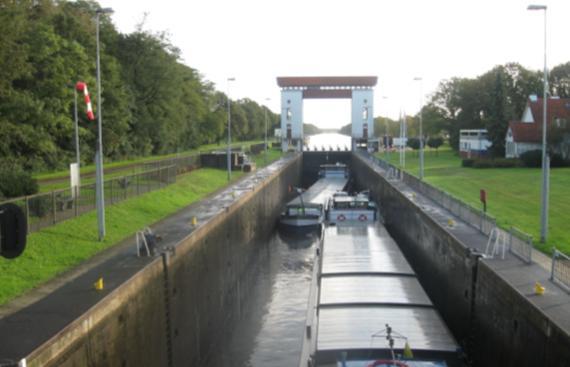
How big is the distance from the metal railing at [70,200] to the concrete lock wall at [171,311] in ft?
15.7

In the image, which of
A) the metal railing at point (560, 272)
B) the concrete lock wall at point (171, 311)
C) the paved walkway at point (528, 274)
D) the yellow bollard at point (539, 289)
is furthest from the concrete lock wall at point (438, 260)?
the concrete lock wall at point (171, 311)

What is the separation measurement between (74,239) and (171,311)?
17.0ft

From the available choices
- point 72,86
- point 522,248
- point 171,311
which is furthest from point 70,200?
point 72,86

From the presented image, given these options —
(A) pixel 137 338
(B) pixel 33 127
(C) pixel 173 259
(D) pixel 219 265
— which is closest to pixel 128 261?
(C) pixel 173 259

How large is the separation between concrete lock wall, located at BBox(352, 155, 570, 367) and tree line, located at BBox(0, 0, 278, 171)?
20069 millimetres

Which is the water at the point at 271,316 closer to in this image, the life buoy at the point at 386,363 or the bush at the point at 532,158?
the life buoy at the point at 386,363

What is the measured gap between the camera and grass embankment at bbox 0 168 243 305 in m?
16.0

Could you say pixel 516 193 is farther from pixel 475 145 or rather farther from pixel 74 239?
pixel 475 145

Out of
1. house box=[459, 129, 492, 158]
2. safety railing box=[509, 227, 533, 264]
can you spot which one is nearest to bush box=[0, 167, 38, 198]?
safety railing box=[509, 227, 533, 264]

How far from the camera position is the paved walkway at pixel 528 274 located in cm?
1206

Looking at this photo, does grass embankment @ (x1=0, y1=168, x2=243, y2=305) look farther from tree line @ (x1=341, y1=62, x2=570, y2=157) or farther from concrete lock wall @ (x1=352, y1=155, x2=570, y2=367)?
tree line @ (x1=341, y1=62, x2=570, y2=157)

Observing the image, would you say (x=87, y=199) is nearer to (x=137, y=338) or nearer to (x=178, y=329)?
(x=178, y=329)

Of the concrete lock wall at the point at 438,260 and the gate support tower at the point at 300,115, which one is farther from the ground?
the gate support tower at the point at 300,115

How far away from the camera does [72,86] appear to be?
138 feet
